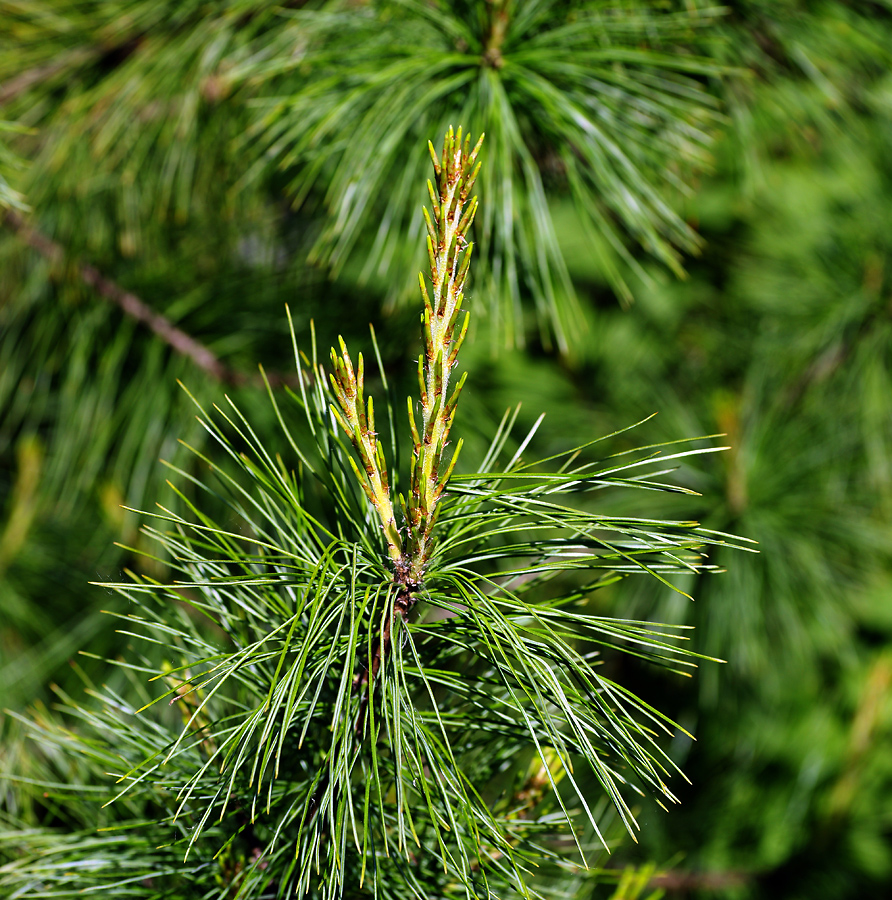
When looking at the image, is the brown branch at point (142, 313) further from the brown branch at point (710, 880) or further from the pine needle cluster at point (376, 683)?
the brown branch at point (710, 880)

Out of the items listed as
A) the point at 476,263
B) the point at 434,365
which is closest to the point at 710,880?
the point at 476,263

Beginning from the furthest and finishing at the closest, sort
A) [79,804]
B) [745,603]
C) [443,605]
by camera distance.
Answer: [745,603] → [79,804] → [443,605]

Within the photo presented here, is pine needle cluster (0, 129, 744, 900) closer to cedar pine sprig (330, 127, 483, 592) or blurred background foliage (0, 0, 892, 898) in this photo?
cedar pine sprig (330, 127, 483, 592)

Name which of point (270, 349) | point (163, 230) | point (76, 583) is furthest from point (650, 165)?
point (76, 583)

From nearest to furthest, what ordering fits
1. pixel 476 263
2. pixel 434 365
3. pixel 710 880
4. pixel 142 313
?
1. pixel 434 365
2. pixel 476 263
3. pixel 142 313
4. pixel 710 880

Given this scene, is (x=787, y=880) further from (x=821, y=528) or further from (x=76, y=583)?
(x=76, y=583)

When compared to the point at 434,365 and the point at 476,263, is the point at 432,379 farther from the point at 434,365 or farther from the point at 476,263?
the point at 476,263

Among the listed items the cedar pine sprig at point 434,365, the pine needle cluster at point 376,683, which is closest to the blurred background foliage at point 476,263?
the pine needle cluster at point 376,683

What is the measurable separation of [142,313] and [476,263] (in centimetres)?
37

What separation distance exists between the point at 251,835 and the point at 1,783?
177 mm

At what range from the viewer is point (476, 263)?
543 millimetres

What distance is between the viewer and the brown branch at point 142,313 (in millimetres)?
725

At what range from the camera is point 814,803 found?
1040 millimetres

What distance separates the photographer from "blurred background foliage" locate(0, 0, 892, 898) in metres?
0.52
